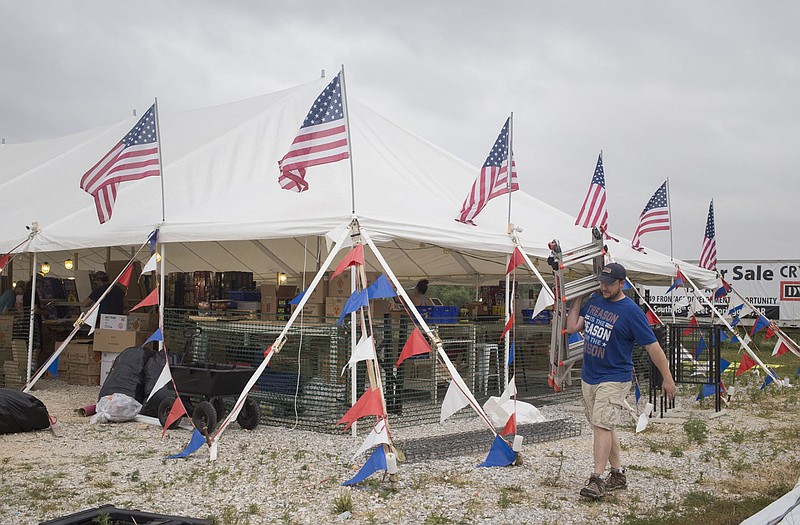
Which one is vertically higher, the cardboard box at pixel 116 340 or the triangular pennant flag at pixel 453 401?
the cardboard box at pixel 116 340

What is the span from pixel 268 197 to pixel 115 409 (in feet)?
9.95

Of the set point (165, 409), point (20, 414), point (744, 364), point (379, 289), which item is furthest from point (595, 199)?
point (20, 414)

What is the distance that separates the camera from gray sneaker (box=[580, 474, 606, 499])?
19.0 feet

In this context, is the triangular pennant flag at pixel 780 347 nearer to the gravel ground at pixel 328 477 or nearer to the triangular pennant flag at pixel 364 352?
the gravel ground at pixel 328 477

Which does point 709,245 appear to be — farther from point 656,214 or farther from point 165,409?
point 165,409

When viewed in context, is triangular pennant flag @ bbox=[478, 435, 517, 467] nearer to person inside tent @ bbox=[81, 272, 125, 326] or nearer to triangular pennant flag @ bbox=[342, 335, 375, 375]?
triangular pennant flag @ bbox=[342, 335, 375, 375]

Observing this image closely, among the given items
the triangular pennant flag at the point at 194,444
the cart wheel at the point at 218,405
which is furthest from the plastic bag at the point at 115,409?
the triangular pennant flag at the point at 194,444

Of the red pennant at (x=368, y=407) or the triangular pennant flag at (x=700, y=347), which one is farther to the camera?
the triangular pennant flag at (x=700, y=347)

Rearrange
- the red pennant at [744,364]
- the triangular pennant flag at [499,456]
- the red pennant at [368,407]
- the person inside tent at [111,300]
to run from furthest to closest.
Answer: the red pennant at [744,364] < the person inside tent at [111,300] < the triangular pennant flag at [499,456] < the red pennant at [368,407]

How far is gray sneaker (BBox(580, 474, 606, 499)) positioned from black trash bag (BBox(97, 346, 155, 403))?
5.66 meters

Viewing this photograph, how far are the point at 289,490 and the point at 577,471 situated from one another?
2464 mm

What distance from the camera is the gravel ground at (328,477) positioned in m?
5.57

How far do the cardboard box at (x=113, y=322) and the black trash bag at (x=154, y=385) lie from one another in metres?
1.53

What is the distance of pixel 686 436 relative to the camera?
29.2 ft
